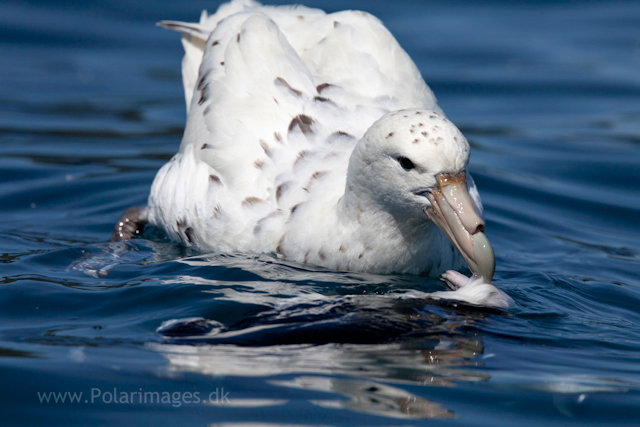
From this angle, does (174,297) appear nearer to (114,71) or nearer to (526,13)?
(114,71)

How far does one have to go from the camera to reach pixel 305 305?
5.01 meters

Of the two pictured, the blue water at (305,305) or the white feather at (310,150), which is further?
the white feather at (310,150)

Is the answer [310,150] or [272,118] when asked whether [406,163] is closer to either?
[310,150]

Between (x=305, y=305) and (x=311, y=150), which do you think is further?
(x=311, y=150)

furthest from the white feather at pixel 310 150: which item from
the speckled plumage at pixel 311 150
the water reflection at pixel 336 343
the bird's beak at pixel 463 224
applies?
the water reflection at pixel 336 343

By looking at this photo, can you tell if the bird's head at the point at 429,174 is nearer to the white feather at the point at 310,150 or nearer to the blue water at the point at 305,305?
the white feather at the point at 310,150

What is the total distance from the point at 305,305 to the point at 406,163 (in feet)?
3.36

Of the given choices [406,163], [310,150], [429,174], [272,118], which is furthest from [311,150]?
[429,174]

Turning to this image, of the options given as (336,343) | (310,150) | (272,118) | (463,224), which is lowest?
(336,343)

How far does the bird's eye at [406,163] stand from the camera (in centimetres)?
500

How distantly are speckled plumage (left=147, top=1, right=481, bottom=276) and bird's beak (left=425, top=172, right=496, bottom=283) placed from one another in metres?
0.10

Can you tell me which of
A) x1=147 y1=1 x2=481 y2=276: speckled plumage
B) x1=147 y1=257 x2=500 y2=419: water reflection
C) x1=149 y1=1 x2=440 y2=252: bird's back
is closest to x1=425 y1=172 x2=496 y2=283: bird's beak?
x1=147 y1=1 x2=481 y2=276: speckled plumage

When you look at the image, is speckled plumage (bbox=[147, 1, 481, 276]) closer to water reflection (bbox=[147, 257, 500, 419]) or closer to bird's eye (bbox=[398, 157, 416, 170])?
bird's eye (bbox=[398, 157, 416, 170])

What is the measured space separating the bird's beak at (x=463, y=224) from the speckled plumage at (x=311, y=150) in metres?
0.10
